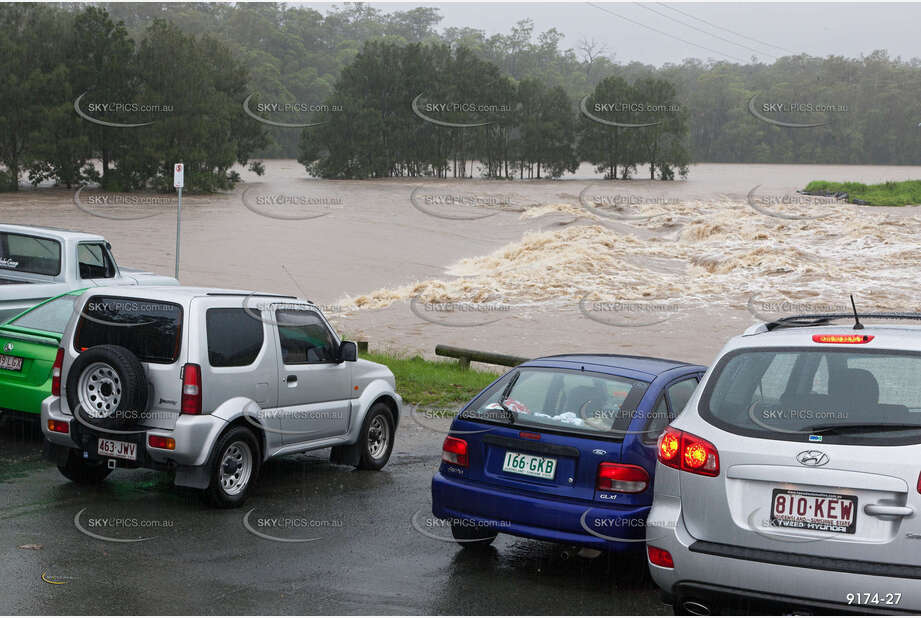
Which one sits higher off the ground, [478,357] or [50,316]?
[50,316]

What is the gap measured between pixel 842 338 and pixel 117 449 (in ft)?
16.8

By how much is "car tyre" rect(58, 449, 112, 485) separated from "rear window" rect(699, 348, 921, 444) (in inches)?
199

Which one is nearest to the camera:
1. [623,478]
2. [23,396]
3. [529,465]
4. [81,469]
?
[623,478]

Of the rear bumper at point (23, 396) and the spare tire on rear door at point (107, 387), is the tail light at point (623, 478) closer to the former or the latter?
the spare tire on rear door at point (107, 387)

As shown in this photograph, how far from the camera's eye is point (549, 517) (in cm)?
578

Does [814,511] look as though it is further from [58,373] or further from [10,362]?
[10,362]

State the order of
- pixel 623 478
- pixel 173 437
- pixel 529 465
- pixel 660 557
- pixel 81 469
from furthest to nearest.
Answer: pixel 81 469, pixel 173 437, pixel 529 465, pixel 623 478, pixel 660 557

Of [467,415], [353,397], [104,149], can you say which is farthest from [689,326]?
[104,149]

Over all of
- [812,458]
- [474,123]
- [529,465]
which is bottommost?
[529,465]

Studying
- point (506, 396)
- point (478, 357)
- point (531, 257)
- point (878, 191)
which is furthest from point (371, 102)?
point (506, 396)

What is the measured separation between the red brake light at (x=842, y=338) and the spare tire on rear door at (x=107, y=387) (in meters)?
A: 4.65

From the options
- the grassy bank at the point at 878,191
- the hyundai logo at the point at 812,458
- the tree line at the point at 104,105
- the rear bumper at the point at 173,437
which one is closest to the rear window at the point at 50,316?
the rear bumper at the point at 173,437

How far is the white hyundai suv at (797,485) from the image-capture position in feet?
13.7

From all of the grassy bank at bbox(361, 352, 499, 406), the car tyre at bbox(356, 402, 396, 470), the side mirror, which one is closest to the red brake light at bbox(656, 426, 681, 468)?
the side mirror
